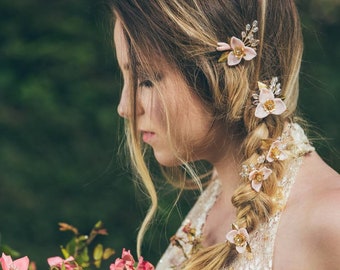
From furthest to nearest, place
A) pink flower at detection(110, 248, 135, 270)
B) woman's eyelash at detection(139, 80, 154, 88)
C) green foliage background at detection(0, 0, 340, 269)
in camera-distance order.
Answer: green foliage background at detection(0, 0, 340, 269) → woman's eyelash at detection(139, 80, 154, 88) → pink flower at detection(110, 248, 135, 270)

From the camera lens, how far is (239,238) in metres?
1.98

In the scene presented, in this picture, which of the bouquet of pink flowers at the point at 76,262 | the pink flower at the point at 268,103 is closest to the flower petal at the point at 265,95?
the pink flower at the point at 268,103

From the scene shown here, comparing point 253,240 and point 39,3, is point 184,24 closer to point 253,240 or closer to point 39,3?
point 253,240

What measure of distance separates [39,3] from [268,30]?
7.75 feet

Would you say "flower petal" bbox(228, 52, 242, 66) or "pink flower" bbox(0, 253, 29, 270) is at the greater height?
"flower petal" bbox(228, 52, 242, 66)

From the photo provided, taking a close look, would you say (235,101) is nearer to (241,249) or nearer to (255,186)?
(255,186)

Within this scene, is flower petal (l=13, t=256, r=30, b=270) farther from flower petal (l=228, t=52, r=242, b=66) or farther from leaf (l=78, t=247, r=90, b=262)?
flower petal (l=228, t=52, r=242, b=66)

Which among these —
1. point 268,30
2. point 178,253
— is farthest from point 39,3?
point 268,30

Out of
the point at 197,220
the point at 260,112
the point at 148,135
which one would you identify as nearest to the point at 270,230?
the point at 260,112

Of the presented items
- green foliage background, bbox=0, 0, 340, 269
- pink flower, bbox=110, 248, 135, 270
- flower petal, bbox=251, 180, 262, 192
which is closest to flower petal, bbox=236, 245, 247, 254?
flower petal, bbox=251, 180, 262, 192

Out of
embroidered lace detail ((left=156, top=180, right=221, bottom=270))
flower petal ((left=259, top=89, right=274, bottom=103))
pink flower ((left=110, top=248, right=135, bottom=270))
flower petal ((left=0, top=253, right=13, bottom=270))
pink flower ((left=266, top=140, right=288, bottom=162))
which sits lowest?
embroidered lace detail ((left=156, top=180, right=221, bottom=270))

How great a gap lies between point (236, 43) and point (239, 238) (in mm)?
497

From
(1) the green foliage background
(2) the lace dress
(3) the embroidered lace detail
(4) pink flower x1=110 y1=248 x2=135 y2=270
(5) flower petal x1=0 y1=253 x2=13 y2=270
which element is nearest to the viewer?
(5) flower petal x1=0 y1=253 x2=13 y2=270

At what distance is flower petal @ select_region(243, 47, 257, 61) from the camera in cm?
201
